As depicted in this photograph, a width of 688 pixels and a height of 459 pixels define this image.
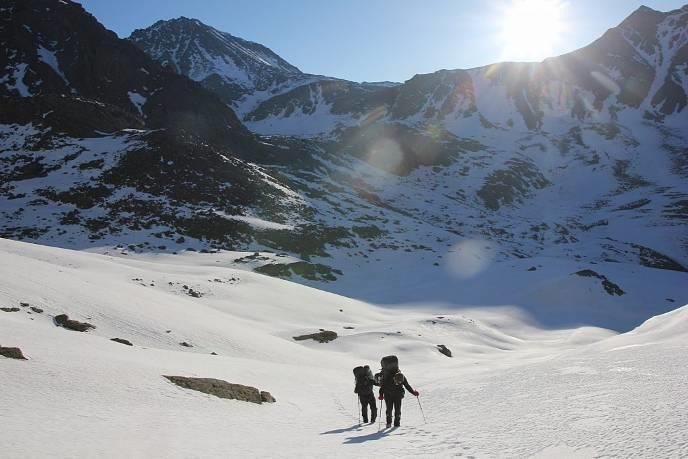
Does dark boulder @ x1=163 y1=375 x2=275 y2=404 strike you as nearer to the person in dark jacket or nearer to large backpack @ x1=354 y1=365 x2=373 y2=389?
large backpack @ x1=354 y1=365 x2=373 y2=389

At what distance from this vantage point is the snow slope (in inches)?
290

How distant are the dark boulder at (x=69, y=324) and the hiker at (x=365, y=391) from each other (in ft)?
34.0

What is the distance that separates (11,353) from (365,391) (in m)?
7.56

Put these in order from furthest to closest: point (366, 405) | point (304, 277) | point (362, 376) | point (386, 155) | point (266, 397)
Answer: point (386, 155) → point (304, 277) → point (266, 397) → point (362, 376) → point (366, 405)

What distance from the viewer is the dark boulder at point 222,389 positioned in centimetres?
1150

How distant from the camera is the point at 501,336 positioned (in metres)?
37.0

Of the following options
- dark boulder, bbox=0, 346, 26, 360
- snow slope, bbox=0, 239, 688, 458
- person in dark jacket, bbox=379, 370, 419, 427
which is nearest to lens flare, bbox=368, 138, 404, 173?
snow slope, bbox=0, 239, 688, 458

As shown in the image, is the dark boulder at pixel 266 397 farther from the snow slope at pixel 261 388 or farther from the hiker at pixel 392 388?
the hiker at pixel 392 388

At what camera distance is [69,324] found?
16750 millimetres

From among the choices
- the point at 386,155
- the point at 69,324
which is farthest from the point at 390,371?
the point at 386,155

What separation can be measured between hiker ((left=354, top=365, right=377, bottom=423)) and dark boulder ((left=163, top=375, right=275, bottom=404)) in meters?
2.50

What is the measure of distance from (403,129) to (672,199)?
73907 mm

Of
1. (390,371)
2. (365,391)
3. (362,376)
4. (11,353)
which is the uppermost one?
(11,353)

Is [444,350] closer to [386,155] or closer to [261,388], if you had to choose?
[261,388]
